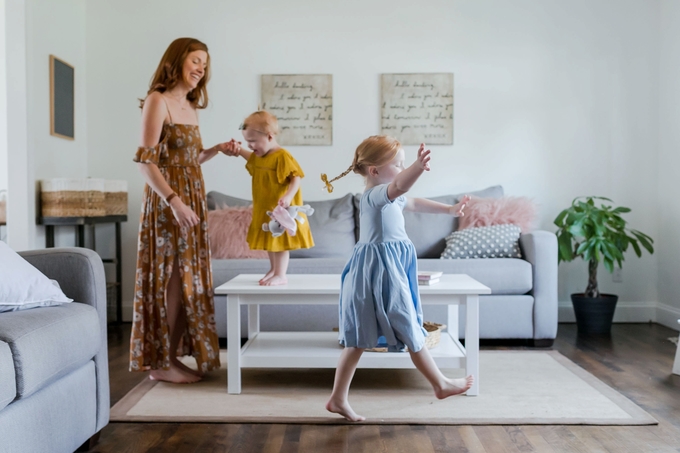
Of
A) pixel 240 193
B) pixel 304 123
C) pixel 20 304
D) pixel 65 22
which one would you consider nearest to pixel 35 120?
pixel 65 22

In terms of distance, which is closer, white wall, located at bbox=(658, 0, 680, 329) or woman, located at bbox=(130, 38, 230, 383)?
woman, located at bbox=(130, 38, 230, 383)

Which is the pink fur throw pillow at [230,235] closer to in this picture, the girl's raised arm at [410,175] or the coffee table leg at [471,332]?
the coffee table leg at [471,332]

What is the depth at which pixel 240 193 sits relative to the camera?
4.64 m

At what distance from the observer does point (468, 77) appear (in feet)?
15.0

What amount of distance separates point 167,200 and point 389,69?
7.89ft

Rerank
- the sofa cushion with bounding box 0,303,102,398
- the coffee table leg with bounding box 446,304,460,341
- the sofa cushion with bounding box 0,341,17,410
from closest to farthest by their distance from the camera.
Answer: the sofa cushion with bounding box 0,341,17,410, the sofa cushion with bounding box 0,303,102,398, the coffee table leg with bounding box 446,304,460,341

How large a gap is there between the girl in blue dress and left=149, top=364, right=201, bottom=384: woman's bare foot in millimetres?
831

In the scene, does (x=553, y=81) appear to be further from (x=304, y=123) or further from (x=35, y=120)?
(x=35, y=120)

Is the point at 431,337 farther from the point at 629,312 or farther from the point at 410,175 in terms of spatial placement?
the point at 629,312

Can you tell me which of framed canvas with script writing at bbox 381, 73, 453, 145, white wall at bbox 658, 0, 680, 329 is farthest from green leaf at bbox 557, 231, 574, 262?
framed canvas with script writing at bbox 381, 73, 453, 145

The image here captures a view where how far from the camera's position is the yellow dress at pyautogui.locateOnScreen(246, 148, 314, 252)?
9.11 feet

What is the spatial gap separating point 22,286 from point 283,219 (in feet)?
3.38

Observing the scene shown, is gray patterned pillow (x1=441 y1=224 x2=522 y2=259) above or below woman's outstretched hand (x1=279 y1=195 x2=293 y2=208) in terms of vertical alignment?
below

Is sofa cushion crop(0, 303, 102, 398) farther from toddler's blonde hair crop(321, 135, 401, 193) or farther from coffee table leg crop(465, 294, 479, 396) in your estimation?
coffee table leg crop(465, 294, 479, 396)
